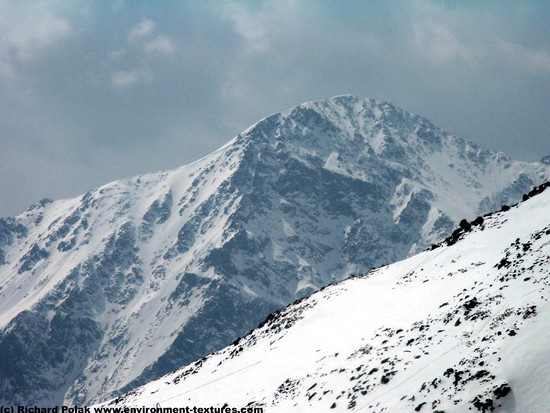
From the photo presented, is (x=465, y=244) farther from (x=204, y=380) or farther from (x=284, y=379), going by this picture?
(x=204, y=380)

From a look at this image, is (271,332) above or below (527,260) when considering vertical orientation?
above

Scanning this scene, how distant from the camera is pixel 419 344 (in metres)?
32.6

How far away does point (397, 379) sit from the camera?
29891 mm

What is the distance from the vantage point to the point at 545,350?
83.9 feet

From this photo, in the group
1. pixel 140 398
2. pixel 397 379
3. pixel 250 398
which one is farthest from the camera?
pixel 140 398

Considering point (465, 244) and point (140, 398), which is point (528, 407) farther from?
point (140, 398)

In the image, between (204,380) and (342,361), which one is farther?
(204,380)

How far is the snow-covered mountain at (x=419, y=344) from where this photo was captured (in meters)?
26.0

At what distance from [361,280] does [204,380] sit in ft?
64.7

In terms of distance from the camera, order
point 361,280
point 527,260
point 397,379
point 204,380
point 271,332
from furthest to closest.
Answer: point 361,280
point 271,332
point 204,380
point 527,260
point 397,379

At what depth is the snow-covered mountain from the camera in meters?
26.0

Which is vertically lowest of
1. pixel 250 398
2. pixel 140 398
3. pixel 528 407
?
pixel 528 407

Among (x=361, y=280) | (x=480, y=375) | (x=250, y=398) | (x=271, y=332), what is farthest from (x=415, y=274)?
(x=480, y=375)

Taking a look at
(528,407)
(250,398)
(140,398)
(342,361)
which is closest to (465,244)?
(342,361)
